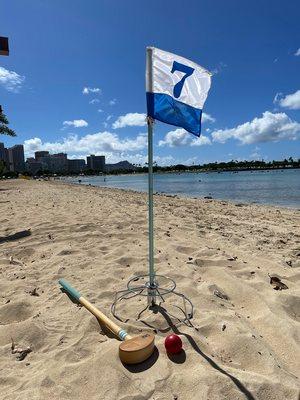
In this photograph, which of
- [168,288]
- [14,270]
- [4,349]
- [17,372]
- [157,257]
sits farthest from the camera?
[157,257]

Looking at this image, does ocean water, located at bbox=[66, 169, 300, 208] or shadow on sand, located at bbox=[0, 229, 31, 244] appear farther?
ocean water, located at bbox=[66, 169, 300, 208]

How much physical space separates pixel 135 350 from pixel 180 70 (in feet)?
9.36

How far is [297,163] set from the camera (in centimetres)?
19738

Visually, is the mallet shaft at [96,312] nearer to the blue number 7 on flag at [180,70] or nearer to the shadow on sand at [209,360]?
the shadow on sand at [209,360]

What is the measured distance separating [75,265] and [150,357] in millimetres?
2825

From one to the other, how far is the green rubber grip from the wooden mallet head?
49.3 inches

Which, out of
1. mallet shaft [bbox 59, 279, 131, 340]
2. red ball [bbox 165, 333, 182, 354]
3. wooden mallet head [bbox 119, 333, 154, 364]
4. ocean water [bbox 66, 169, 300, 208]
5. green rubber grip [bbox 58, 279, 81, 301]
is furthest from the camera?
ocean water [bbox 66, 169, 300, 208]

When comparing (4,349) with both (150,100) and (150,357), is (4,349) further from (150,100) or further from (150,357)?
(150,100)

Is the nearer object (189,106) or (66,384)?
(66,384)

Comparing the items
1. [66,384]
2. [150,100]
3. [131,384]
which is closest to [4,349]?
[66,384]

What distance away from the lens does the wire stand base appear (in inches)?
144

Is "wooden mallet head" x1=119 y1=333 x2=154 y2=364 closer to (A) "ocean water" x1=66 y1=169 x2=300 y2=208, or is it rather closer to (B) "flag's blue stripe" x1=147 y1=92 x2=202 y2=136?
(B) "flag's blue stripe" x1=147 y1=92 x2=202 y2=136

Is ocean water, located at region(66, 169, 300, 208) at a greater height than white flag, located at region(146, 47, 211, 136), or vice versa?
white flag, located at region(146, 47, 211, 136)

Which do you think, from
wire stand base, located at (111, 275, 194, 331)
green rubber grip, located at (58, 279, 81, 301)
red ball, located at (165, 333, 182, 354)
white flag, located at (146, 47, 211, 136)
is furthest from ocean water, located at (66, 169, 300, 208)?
red ball, located at (165, 333, 182, 354)
